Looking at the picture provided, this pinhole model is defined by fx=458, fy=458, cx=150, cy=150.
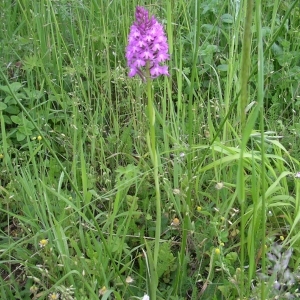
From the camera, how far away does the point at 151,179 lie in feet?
5.25

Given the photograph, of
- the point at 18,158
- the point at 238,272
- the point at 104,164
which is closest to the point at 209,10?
the point at 104,164

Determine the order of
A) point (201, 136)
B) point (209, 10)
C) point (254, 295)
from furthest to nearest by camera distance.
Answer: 1. point (209, 10)
2. point (201, 136)
3. point (254, 295)

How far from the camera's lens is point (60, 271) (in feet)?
4.20

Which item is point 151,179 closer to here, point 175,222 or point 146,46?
point 175,222

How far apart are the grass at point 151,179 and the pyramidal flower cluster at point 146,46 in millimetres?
76

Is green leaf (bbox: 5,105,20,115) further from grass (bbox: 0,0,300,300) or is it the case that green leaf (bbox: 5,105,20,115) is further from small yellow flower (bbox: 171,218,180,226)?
small yellow flower (bbox: 171,218,180,226)

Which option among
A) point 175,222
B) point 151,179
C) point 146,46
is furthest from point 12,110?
point 146,46

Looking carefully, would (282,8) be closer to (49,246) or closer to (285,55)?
(285,55)

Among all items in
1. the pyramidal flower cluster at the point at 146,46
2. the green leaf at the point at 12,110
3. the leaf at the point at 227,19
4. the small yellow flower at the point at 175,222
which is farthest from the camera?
the leaf at the point at 227,19

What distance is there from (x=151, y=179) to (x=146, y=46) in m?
0.64

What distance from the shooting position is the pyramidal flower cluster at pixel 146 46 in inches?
41.3

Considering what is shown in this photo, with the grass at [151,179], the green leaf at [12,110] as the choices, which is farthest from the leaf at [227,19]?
the green leaf at [12,110]

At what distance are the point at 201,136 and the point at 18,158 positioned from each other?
0.67 metres

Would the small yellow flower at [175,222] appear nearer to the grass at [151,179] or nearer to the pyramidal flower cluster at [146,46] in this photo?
the grass at [151,179]
